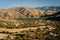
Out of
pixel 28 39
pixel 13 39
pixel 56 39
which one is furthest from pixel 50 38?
pixel 13 39

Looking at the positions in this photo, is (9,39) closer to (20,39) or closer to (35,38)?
(20,39)

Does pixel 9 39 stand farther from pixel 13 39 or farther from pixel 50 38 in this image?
pixel 50 38

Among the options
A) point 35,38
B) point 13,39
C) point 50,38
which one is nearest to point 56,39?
point 50,38

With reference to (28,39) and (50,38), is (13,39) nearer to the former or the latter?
(28,39)

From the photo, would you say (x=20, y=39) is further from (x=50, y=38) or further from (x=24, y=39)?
(x=50, y=38)

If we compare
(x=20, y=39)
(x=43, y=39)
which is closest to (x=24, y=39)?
(x=20, y=39)

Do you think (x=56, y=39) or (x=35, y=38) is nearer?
(x=56, y=39)
